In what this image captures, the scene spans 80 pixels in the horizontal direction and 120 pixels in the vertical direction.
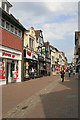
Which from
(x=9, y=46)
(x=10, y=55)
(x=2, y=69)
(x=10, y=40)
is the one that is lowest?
(x=2, y=69)

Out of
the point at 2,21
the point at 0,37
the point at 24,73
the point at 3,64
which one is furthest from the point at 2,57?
the point at 24,73

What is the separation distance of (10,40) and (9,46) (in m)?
0.71

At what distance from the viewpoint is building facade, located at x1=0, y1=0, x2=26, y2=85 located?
13.3 metres

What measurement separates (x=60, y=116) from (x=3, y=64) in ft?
32.8

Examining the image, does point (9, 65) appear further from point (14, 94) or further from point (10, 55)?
point (14, 94)

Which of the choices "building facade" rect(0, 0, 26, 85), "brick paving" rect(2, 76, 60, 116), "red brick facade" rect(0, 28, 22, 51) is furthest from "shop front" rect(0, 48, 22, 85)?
"brick paving" rect(2, 76, 60, 116)

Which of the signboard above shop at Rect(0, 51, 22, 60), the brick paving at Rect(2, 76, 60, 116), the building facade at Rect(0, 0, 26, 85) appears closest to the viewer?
the brick paving at Rect(2, 76, 60, 116)

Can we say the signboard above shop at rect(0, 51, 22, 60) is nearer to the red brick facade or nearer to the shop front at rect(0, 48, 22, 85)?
the shop front at rect(0, 48, 22, 85)

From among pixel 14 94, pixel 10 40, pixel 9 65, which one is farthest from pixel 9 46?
pixel 14 94

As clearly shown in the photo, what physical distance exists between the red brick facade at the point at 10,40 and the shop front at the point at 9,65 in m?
0.57

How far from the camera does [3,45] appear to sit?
13141 mm

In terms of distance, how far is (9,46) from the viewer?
47.0 feet

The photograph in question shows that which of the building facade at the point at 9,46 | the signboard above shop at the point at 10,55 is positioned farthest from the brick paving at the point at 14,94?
the signboard above shop at the point at 10,55

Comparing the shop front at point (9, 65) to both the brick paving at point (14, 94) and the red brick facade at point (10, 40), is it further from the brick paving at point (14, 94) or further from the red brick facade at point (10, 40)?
the brick paving at point (14, 94)
